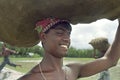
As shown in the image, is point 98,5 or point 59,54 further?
point 59,54

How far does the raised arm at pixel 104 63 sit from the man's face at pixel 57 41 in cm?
39

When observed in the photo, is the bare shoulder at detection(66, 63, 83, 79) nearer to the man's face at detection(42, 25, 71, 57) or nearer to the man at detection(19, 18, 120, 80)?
the man at detection(19, 18, 120, 80)

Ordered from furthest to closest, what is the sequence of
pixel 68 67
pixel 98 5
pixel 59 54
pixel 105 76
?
1. pixel 105 76
2. pixel 68 67
3. pixel 59 54
4. pixel 98 5

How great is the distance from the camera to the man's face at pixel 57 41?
8.07 feet

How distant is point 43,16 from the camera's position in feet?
7.95

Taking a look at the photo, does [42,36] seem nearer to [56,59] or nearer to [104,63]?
[56,59]

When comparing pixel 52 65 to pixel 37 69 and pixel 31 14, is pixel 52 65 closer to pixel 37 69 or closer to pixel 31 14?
pixel 37 69

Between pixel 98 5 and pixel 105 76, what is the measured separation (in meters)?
5.21

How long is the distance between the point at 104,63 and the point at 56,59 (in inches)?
17.4

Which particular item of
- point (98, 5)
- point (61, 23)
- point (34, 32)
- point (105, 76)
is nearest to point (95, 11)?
point (98, 5)

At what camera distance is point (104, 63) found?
2.87 meters

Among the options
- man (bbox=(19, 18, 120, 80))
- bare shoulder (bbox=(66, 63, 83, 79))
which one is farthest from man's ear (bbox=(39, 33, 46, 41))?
bare shoulder (bbox=(66, 63, 83, 79))

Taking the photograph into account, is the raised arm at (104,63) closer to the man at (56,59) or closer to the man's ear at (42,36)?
the man at (56,59)

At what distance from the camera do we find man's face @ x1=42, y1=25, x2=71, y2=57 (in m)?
2.46
